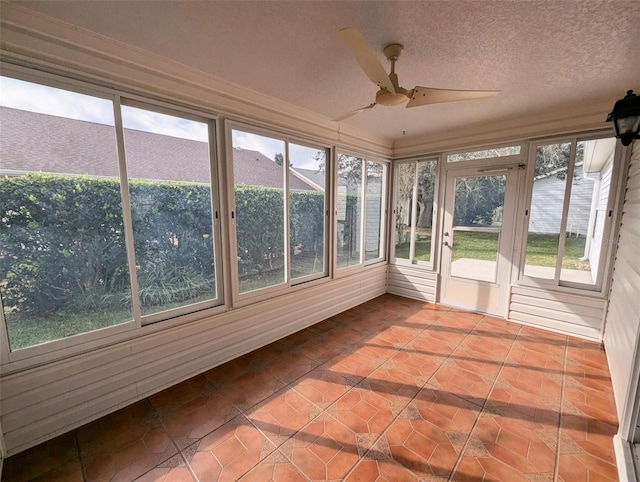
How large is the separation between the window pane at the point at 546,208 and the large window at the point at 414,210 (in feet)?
4.09

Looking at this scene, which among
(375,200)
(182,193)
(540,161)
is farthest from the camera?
(375,200)

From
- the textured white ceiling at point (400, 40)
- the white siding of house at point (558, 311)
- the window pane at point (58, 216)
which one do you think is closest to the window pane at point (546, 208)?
the white siding of house at point (558, 311)

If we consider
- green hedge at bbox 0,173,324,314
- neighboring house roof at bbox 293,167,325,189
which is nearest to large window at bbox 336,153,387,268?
neighboring house roof at bbox 293,167,325,189

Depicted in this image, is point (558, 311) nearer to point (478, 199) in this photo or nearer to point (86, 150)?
point (478, 199)

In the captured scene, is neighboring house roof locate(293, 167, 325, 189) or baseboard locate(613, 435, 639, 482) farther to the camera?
neighboring house roof locate(293, 167, 325, 189)

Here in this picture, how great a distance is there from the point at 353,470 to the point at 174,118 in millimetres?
2809

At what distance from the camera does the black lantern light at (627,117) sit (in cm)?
170

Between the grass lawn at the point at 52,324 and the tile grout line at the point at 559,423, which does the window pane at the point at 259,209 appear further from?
the tile grout line at the point at 559,423

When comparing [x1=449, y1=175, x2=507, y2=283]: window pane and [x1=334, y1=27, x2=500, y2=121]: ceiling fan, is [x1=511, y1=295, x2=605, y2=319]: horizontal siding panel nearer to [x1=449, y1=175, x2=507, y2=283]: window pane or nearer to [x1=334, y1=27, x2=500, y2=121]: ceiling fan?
[x1=449, y1=175, x2=507, y2=283]: window pane

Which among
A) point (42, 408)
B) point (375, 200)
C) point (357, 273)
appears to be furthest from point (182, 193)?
point (375, 200)

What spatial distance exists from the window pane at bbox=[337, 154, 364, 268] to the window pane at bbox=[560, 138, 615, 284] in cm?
253

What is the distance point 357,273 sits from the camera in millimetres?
4047

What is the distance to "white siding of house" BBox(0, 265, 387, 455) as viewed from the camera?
1623 mm

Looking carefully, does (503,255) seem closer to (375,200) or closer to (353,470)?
(375,200)
